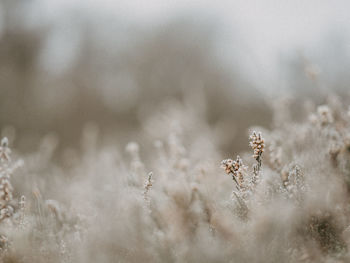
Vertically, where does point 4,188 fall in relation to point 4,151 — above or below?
below

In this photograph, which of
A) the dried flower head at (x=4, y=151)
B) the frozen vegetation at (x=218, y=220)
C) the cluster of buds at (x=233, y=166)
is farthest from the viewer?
the dried flower head at (x=4, y=151)

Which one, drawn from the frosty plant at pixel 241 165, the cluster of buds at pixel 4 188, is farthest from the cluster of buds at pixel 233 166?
the cluster of buds at pixel 4 188

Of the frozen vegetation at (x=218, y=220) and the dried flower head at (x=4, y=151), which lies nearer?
the frozen vegetation at (x=218, y=220)

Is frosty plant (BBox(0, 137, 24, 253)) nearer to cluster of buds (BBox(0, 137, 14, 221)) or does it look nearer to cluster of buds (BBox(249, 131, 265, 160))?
cluster of buds (BBox(0, 137, 14, 221))

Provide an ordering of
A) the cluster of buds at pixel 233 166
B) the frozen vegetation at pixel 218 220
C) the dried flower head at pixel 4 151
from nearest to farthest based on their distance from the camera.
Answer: the frozen vegetation at pixel 218 220 → the cluster of buds at pixel 233 166 → the dried flower head at pixel 4 151

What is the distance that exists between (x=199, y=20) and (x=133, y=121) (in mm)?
4809

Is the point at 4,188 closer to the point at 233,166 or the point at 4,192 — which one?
the point at 4,192

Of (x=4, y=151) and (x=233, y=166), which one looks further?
(x=4, y=151)

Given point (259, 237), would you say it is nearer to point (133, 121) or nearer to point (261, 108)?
point (261, 108)

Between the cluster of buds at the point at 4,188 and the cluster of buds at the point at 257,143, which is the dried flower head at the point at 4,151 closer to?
the cluster of buds at the point at 4,188

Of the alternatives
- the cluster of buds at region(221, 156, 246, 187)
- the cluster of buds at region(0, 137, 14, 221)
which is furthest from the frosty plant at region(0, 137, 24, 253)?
the cluster of buds at region(221, 156, 246, 187)

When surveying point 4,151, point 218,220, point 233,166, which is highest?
point 4,151

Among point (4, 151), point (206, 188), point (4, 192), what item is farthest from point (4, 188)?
point (206, 188)

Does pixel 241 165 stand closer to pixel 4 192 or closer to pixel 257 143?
pixel 257 143
